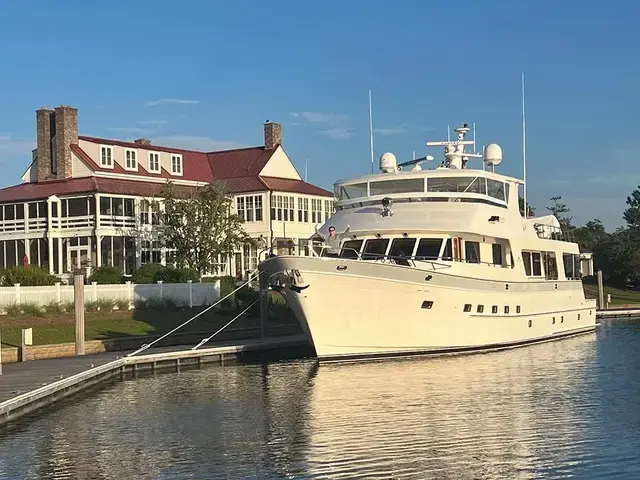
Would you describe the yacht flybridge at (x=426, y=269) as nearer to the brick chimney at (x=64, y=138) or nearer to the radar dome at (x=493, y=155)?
the radar dome at (x=493, y=155)

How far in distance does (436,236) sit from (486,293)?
8.20ft

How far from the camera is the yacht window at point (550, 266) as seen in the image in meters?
35.7

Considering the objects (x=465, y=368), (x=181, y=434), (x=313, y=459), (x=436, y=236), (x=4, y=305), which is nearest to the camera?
(x=313, y=459)

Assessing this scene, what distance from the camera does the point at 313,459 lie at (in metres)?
14.8

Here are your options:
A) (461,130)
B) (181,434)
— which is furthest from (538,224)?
(181,434)

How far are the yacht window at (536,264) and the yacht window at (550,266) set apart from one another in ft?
2.21

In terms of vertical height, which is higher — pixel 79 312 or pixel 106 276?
pixel 106 276

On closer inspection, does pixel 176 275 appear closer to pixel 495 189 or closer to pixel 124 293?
pixel 124 293

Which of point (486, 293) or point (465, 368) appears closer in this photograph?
point (465, 368)

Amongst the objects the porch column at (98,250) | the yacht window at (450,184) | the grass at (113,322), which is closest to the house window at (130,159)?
the porch column at (98,250)

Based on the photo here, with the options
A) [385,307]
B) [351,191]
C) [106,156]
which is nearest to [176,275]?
[351,191]

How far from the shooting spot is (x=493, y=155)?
112 ft

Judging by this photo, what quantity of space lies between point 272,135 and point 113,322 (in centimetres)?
2744

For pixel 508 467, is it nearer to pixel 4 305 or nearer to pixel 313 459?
pixel 313 459
